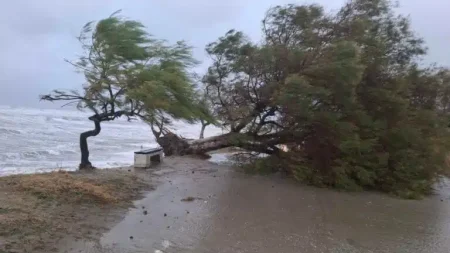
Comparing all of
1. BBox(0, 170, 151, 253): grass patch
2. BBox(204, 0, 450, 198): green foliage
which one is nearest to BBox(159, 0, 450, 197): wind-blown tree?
BBox(204, 0, 450, 198): green foliage

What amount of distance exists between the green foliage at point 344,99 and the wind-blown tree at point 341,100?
30mm

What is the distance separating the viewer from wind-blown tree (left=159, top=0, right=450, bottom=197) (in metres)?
11.8

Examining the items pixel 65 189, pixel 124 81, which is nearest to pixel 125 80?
pixel 124 81

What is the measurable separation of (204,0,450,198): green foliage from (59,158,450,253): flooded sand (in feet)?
3.45

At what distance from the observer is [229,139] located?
14.5 meters

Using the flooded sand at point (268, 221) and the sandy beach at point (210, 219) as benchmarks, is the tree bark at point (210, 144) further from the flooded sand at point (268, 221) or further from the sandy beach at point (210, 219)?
the sandy beach at point (210, 219)

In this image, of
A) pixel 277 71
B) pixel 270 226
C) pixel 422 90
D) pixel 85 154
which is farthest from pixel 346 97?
pixel 85 154

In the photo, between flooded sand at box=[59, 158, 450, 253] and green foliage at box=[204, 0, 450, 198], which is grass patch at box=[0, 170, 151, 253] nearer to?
flooded sand at box=[59, 158, 450, 253]

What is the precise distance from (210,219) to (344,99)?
614 centimetres

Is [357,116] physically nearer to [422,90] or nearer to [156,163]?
[422,90]

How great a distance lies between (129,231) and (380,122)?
856 cm

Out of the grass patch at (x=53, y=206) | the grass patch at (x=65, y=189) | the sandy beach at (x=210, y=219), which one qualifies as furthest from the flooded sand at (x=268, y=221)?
the grass patch at (x=65, y=189)

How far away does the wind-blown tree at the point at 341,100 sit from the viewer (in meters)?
11.8

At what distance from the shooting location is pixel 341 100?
469 inches
